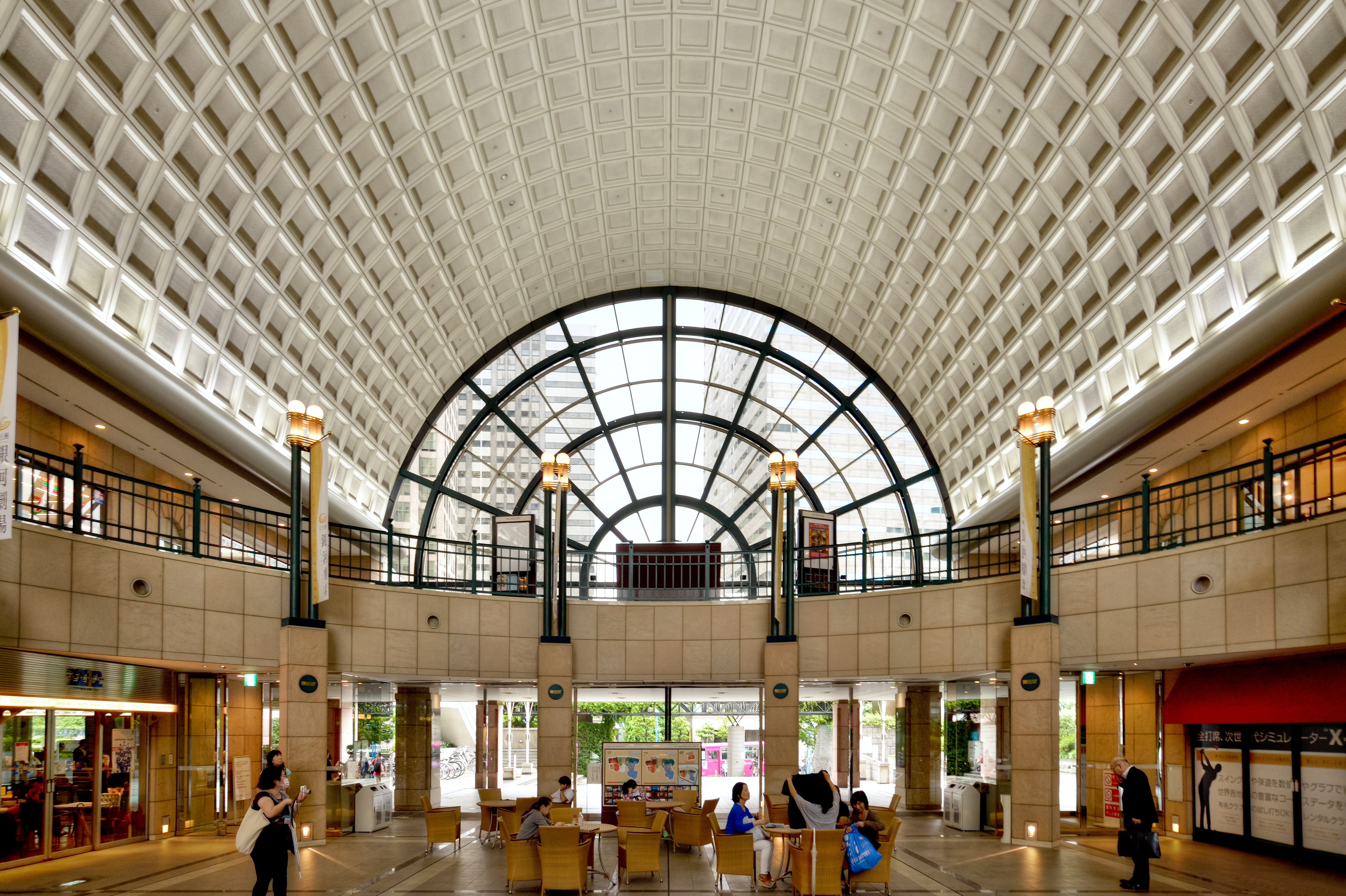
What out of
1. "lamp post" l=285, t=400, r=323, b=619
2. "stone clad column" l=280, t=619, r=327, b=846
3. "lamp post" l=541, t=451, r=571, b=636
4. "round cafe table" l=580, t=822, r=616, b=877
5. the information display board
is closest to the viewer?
"round cafe table" l=580, t=822, r=616, b=877

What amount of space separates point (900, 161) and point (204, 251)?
49.7 feet

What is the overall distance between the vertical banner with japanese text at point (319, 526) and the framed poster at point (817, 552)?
10.0 m

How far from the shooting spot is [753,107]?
25.1 meters

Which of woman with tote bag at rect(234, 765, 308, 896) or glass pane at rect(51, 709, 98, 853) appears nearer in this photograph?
woman with tote bag at rect(234, 765, 308, 896)

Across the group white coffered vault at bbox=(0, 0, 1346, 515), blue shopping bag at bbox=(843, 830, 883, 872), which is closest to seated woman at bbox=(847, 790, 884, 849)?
blue shopping bag at bbox=(843, 830, 883, 872)

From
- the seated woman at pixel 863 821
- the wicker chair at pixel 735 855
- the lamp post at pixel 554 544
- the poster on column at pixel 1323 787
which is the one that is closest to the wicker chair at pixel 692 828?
the seated woman at pixel 863 821

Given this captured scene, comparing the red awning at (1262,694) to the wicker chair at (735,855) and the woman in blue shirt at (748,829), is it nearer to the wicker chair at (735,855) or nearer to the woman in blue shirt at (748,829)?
the woman in blue shirt at (748,829)

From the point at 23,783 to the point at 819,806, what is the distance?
12.0 m

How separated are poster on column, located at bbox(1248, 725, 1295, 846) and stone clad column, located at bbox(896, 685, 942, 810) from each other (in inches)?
322

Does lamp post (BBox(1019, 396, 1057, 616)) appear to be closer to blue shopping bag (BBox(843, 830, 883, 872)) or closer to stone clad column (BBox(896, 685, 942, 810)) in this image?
blue shopping bag (BBox(843, 830, 883, 872))

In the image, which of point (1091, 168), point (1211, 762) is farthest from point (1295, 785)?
point (1091, 168)

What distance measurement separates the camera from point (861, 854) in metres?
13.1

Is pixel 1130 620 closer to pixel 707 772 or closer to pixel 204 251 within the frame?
pixel 707 772

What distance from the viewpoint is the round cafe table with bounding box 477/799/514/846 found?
1816 cm
